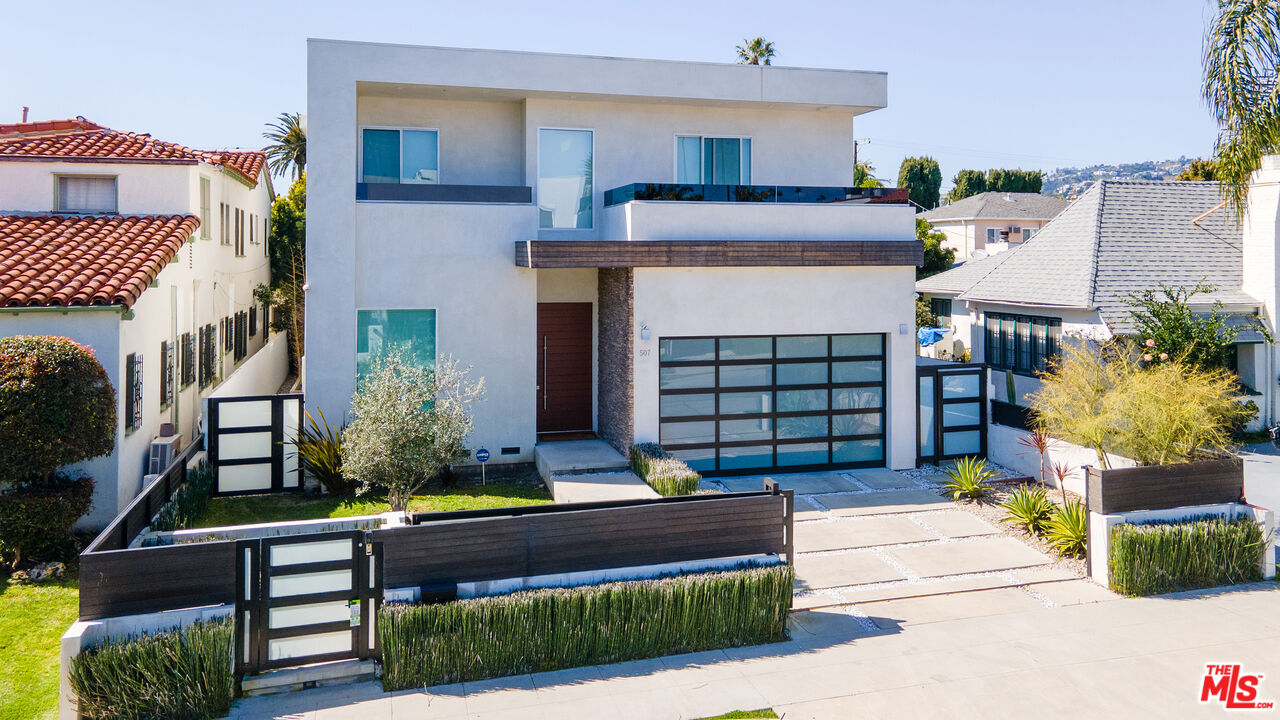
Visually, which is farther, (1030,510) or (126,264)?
(126,264)

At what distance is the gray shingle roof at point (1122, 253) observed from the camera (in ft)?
66.8

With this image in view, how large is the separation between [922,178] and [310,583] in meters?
70.4

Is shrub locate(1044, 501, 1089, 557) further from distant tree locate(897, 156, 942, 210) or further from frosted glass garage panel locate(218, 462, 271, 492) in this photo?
distant tree locate(897, 156, 942, 210)

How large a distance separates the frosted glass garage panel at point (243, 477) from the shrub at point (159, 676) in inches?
299

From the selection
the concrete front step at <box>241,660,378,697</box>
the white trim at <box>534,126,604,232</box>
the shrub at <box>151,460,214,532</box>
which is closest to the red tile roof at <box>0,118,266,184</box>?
the shrub at <box>151,460,214,532</box>

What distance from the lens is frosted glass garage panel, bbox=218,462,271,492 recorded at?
14648 mm

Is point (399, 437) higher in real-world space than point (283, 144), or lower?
lower

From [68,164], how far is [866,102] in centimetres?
1516

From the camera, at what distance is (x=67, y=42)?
17891 millimetres

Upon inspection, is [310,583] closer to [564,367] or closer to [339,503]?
[339,503]

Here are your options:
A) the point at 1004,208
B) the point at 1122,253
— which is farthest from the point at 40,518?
the point at 1004,208

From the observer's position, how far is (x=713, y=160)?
18.2 meters

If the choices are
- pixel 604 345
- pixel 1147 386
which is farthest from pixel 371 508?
pixel 1147 386

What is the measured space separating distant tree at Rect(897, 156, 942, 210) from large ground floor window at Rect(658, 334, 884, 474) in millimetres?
58621
